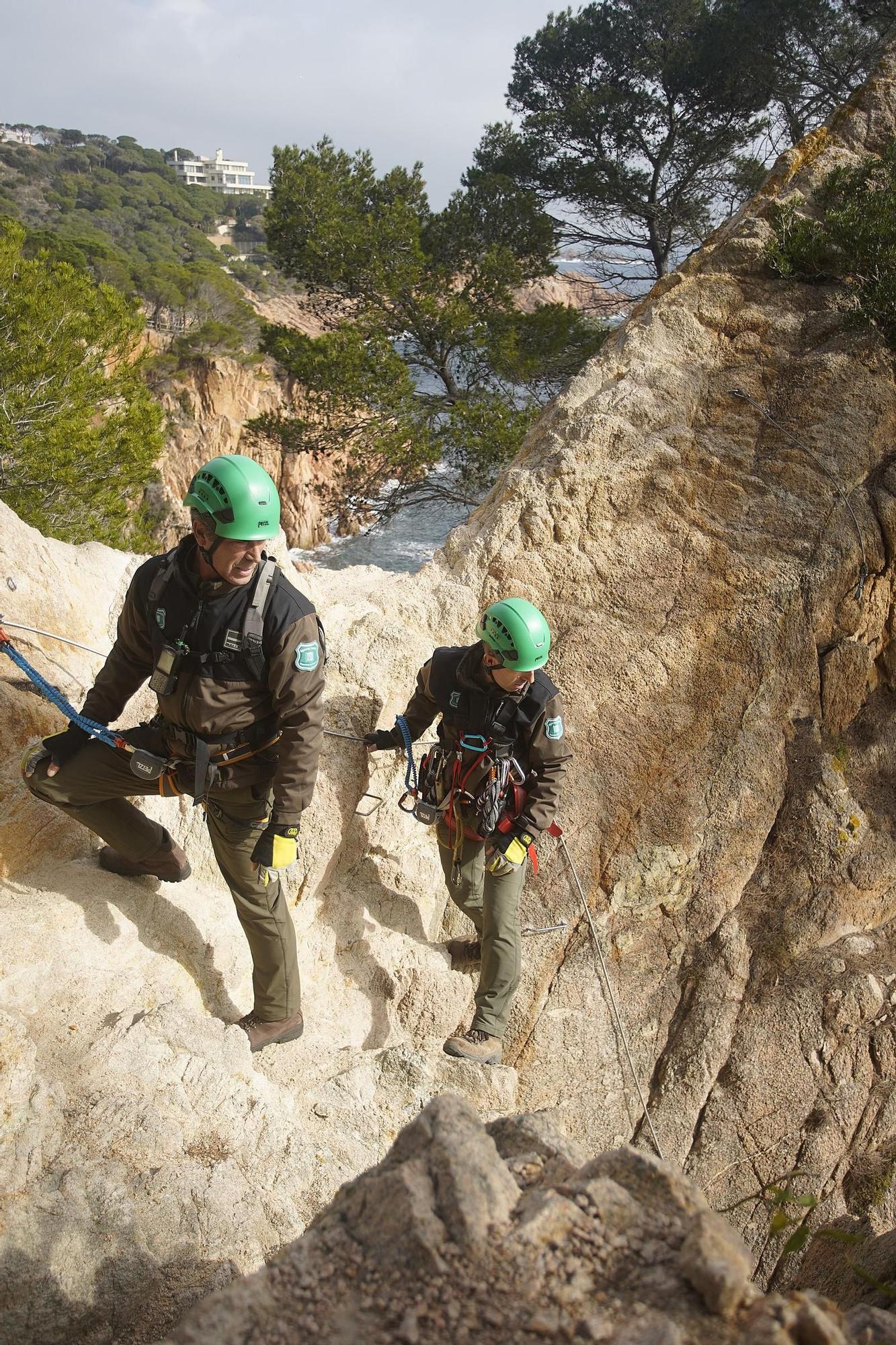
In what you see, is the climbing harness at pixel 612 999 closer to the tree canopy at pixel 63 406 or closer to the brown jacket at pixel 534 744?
the brown jacket at pixel 534 744

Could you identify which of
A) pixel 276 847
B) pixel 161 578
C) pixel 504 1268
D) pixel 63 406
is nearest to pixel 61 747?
pixel 161 578

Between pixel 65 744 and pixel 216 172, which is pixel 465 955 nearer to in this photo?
pixel 65 744

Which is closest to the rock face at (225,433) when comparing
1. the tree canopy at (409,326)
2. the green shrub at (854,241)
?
the tree canopy at (409,326)

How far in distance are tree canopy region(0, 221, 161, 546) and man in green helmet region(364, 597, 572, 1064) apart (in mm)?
12712

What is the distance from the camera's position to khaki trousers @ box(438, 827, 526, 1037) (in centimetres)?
504

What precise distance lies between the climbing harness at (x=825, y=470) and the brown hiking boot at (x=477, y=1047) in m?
4.20

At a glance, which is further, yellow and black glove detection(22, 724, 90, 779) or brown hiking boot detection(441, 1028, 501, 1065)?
brown hiking boot detection(441, 1028, 501, 1065)

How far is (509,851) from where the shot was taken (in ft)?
15.9

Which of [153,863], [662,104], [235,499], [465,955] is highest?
[662,104]

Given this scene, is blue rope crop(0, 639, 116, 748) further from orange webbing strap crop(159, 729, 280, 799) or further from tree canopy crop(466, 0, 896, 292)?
tree canopy crop(466, 0, 896, 292)

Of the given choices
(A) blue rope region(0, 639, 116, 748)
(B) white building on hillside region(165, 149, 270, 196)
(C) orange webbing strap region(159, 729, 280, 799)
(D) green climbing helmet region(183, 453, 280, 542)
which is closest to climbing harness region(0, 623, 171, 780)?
(A) blue rope region(0, 639, 116, 748)

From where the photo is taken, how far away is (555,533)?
6586 mm

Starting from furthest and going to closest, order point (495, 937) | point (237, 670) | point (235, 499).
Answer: point (495, 937)
point (237, 670)
point (235, 499)

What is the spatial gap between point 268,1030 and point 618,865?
2672 mm
